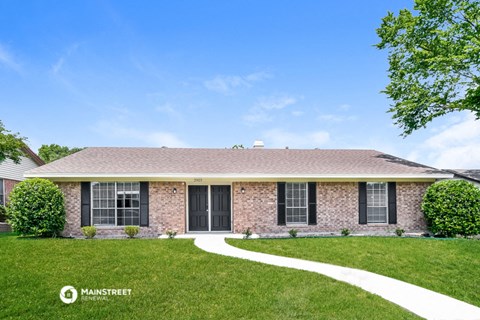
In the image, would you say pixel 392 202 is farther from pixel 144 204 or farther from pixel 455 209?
pixel 144 204

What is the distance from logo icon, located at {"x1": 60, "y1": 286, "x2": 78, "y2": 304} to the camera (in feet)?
21.4

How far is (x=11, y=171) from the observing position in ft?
67.6

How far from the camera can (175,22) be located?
1439 centimetres

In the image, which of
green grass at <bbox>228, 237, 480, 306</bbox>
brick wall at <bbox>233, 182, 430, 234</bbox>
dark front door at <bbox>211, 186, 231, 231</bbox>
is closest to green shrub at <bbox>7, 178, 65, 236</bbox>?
dark front door at <bbox>211, 186, 231, 231</bbox>

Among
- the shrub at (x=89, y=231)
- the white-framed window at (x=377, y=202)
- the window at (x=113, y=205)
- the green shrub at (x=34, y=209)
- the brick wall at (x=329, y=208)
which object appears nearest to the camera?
the green shrub at (x=34, y=209)

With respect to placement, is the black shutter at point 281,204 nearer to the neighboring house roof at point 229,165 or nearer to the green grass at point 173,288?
the neighboring house roof at point 229,165

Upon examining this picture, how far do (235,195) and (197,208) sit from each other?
5.95 ft

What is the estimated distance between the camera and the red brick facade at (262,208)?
13.9 meters

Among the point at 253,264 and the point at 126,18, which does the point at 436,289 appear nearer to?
the point at 253,264

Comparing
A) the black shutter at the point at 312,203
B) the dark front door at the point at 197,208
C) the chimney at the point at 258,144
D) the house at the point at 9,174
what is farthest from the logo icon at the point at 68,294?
the house at the point at 9,174

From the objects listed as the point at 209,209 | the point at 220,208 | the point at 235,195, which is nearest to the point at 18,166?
the point at 209,209

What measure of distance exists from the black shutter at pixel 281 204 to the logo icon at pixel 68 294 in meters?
9.02

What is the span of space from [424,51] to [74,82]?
1894 centimetres

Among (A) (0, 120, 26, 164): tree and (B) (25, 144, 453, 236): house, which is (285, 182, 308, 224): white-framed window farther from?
(A) (0, 120, 26, 164): tree
